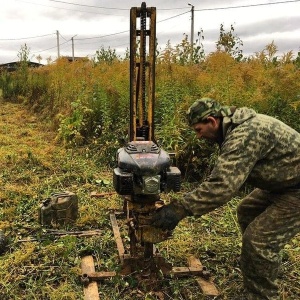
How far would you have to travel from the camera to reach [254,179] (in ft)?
9.78

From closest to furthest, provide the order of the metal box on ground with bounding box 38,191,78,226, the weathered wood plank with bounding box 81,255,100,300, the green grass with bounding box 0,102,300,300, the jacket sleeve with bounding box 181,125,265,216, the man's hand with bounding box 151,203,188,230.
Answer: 1. the jacket sleeve with bounding box 181,125,265,216
2. the man's hand with bounding box 151,203,188,230
3. the weathered wood plank with bounding box 81,255,100,300
4. the green grass with bounding box 0,102,300,300
5. the metal box on ground with bounding box 38,191,78,226

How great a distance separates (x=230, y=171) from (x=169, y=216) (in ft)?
1.72

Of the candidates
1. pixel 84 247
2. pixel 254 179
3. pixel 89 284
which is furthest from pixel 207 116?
pixel 84 247

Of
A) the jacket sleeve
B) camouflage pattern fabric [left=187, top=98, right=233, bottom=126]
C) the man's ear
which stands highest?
camouflage pattern fabric [left=187, top=98, right=233, bottom=126]

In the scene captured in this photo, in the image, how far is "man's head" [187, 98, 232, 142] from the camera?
2838mm

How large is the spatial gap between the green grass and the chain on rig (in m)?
0.12

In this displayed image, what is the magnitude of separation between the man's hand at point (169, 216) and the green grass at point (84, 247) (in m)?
0.78

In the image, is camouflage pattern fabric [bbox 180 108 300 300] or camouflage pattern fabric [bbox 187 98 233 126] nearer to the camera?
camouflage pattern fabric [bbox 180 108 300 300]

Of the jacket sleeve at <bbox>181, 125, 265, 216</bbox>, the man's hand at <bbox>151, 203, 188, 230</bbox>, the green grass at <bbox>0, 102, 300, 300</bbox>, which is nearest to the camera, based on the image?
the jacket sleeve at <bbox>181, 125, 265, 216</bbox>

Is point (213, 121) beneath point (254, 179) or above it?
above

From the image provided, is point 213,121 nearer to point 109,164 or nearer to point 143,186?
point 143,186

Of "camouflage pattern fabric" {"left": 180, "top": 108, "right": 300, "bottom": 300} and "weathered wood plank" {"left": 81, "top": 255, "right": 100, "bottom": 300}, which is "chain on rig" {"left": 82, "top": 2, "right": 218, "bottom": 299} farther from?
"camouflage pattern fabric" {"left": 180, "top": 108, "right": 300, "bottom": 300}

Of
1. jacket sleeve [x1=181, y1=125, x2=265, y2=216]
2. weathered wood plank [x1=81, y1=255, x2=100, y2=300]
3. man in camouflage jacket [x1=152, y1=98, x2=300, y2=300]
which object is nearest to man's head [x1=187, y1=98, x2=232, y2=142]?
man in camouflage jacket [x1=152, y1=98, x2=300, y2=300]

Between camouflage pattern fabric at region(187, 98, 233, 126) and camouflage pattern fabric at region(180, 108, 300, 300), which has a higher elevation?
camouflage pattern fabric at region(187, 98, 233, 126)
